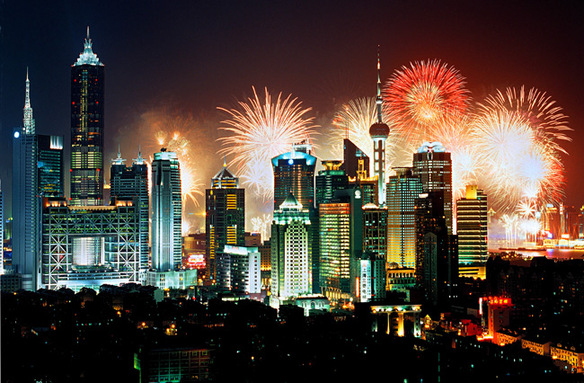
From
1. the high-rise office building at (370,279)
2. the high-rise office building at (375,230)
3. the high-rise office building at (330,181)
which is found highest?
the high-rise office building at (330,181)

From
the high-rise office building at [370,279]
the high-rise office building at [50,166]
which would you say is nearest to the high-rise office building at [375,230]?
the high-rise office building at [370,279]

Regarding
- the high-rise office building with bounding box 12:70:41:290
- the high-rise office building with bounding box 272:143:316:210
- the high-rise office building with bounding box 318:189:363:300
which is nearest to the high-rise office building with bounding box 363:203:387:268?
the high-rise office building with bounding box 318:189:363:300

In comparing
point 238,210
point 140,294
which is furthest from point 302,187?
point 140,294

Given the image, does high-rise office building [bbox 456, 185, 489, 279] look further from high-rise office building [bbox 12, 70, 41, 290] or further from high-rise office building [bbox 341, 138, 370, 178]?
high-rise office building [bbox 12, 70, 41, 290]

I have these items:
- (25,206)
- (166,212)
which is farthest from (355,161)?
(25,206)

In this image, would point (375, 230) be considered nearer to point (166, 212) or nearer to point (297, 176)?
point (297, 176)

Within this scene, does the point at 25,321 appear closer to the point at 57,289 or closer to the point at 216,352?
the point at 216,352

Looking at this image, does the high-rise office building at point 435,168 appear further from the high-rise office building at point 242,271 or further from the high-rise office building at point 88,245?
the high-rise office building at point 88,245
